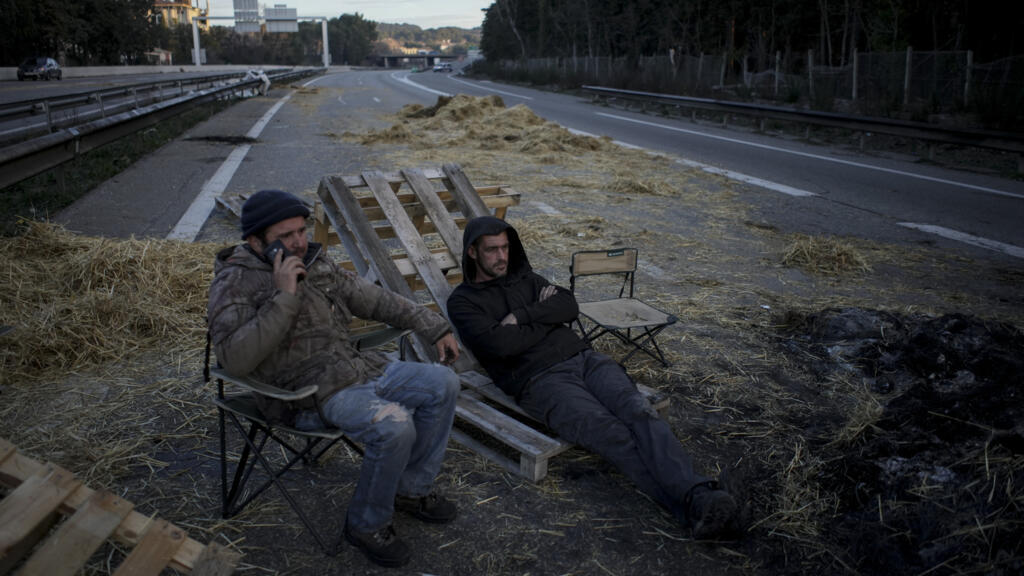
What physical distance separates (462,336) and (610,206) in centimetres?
656

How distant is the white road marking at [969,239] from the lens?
798cm

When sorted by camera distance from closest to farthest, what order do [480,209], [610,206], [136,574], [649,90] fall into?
[136,574]
[480,209]
[610,206]
[649,90]

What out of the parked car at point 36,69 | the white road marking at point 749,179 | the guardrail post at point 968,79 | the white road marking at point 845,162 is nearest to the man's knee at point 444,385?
the white road marking at point 749,179

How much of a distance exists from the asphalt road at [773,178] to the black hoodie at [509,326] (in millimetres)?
4777

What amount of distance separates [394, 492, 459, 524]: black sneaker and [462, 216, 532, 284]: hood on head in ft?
4.62

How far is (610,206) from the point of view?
10211 mm

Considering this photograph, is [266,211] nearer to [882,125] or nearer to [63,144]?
[63,144]

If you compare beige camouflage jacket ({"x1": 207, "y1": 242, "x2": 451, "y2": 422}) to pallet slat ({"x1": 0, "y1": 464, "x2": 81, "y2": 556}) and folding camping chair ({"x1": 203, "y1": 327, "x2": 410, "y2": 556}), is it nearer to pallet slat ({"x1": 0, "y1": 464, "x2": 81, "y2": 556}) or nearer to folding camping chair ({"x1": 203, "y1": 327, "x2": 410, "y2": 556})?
folding camping chair ({"x1": 203, "y1": 327, "x2": 410, "y2": 556})

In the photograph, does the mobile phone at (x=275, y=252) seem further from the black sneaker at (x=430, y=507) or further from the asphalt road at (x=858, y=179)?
the asphalt road at (x=858, y=179)

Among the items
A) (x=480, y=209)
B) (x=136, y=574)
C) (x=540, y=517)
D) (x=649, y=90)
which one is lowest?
(x=540, y=517)

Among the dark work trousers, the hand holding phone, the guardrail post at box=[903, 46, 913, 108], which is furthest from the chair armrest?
the guardrail post at box=[903, 46, 913, 108]

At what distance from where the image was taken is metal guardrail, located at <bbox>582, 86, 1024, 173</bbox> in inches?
511

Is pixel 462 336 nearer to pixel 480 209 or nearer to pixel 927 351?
pixel 480 209

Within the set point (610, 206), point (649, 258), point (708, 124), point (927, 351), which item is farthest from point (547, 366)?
point (708, 124)
